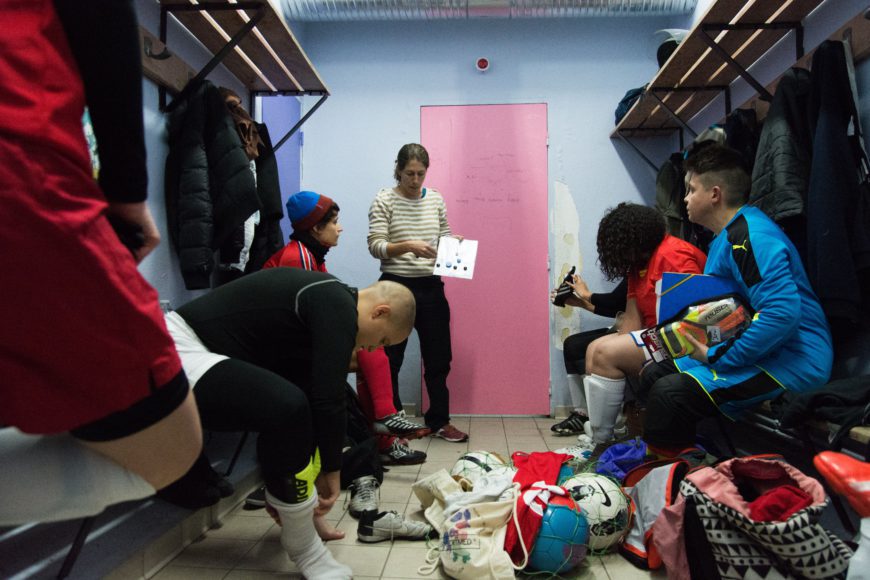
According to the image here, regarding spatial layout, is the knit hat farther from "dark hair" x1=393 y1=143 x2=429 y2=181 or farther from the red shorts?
the red shorts

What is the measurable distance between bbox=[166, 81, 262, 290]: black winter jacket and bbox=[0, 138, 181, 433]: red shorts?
1.62 meters

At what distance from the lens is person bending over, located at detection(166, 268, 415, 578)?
4.19ft

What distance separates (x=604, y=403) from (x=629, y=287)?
0.61 m

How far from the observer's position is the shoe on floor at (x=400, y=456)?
8.21ft

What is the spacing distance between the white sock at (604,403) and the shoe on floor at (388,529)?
1.01 metres

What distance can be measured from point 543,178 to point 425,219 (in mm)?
987

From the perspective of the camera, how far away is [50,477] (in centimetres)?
70

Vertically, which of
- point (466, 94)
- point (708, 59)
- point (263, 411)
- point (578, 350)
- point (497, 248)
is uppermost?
point (466, 94)

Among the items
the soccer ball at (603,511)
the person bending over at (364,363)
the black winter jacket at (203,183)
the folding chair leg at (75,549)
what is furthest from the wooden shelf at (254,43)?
the soccer ball at (603,511)

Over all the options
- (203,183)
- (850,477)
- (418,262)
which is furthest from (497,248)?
(850,477)

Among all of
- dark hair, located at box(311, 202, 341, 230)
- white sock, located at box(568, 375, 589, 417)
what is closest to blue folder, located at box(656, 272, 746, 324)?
white sock, located at box(568, 375, 589, 417)

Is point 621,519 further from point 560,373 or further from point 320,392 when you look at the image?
point 560,373

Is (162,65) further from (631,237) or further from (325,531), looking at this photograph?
(631,237)

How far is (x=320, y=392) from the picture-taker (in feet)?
4.38
